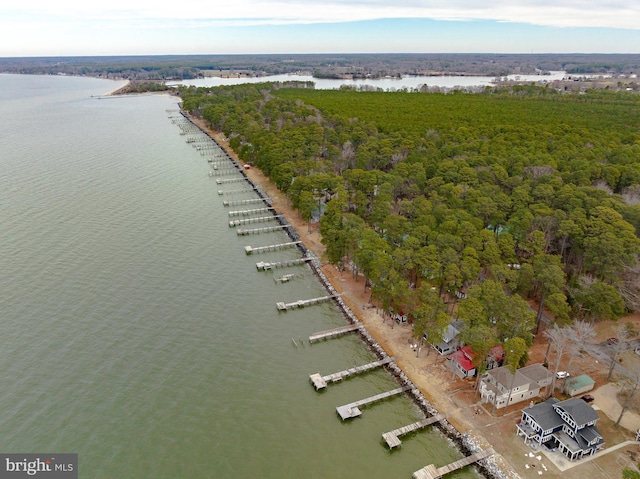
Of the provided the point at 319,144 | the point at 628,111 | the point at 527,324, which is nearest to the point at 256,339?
the point at 527,324

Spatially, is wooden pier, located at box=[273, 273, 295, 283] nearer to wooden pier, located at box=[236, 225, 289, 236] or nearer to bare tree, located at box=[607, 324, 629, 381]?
wooden pier, located at box=[236, 225, 289, 236]

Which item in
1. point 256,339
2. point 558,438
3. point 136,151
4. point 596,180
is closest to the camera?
point 558,438

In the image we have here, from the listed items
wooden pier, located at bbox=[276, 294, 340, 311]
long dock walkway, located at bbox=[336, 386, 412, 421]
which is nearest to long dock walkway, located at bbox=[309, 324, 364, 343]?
wooden pier, located at bbox=[276, 294, 340, 311]

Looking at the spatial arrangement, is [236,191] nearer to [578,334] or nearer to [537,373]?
[537,373]

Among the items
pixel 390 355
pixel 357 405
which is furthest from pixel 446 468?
pixel 390 355

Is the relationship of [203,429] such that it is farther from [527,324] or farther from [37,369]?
[527,324]

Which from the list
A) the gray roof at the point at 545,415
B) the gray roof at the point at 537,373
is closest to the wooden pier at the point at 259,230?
the gray roof at the point at 537,373
